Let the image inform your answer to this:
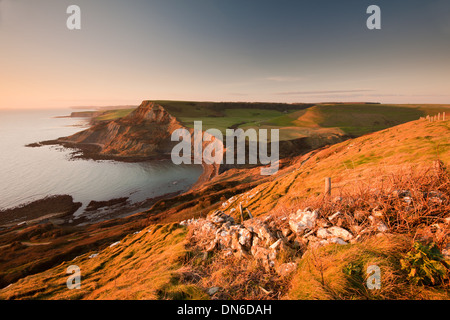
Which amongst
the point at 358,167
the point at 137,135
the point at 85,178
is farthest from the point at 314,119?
the point at 85,178

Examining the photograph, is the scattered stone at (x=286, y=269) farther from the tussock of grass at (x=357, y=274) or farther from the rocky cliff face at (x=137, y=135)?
the rocky cliff face at (x=137, y=135)

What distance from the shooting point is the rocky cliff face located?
67125mm

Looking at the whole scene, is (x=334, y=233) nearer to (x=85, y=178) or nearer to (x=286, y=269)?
(x=286, y=269)

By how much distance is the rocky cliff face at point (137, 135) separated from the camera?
→ 6712 cm

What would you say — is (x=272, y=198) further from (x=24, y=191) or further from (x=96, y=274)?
(x=24, y=191)

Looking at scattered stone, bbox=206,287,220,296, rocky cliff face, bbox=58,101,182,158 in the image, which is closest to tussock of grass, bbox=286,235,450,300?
scattered stone, bbox=206,287,220,296

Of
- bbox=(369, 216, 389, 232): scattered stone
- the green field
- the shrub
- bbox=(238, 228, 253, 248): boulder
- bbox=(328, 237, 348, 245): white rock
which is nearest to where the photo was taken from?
the shrub

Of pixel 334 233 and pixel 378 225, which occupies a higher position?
pixel 378 225

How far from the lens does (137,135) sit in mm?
71812

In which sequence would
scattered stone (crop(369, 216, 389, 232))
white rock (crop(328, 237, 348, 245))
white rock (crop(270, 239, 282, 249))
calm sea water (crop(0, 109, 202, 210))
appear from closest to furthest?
scattered stone (crop(369, 216, 389, 232)), white rock (crop(328, 237, 348, 245)), white rock (crop(270, 239, 282, 249)), calm sea water (crop(0, 109, 202, 210))

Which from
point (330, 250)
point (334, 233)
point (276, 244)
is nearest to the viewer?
point (330, 250)

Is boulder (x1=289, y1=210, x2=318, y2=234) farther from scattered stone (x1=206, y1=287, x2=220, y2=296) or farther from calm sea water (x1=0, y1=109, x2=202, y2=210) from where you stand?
calm sea water (x1=0, y1=109, x2=202, y2=210)

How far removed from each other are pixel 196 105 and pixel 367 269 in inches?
4550
